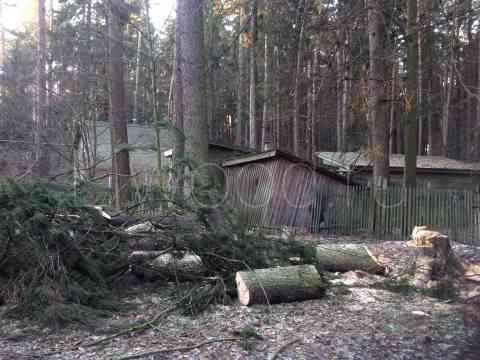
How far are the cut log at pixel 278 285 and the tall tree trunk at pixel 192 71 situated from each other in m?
3.55

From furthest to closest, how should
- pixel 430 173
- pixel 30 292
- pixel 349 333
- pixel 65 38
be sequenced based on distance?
1. pixel 430 173
2. pixel 65 38
3. pixel 30 292
4. pixel 349 333

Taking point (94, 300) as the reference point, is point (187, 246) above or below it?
above

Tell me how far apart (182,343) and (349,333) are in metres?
1.59

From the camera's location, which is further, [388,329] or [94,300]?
[94,300]

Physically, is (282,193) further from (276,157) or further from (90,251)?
(90,251)

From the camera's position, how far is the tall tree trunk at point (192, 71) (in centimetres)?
859

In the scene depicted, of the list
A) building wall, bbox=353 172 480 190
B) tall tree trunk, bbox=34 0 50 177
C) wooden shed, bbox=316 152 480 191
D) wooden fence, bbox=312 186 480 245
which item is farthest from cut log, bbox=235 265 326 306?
building wall, bbox=353 172 480 190

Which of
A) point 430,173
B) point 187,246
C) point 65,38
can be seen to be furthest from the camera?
point 430,173

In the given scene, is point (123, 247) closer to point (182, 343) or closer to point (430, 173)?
point (182, 343)

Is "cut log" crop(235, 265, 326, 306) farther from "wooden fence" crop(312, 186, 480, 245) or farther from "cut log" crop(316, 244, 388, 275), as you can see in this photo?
"wooden fence" crop(312, 186, 480, 245)

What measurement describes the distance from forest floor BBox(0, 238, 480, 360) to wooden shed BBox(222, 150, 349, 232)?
7.75 m

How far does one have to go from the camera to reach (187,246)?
5926 mm

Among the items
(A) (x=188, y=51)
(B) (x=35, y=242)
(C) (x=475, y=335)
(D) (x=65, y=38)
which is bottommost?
(C) (x=475, y=335)

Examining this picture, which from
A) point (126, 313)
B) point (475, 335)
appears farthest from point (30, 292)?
point (475, 335)
